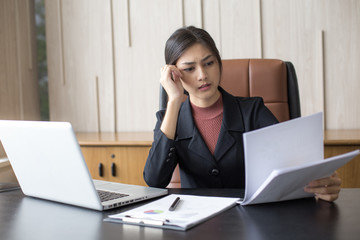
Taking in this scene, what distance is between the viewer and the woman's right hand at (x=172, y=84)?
5.38 feet

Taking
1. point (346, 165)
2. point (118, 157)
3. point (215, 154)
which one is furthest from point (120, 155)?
point (346, 165)

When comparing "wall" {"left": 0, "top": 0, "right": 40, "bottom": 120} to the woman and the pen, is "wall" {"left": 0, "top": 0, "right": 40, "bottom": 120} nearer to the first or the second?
the woman

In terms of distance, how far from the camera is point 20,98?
136 inches

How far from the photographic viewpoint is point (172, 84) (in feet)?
5.46

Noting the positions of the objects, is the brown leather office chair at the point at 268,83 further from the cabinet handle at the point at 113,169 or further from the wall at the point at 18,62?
the wall at the point at 18,62

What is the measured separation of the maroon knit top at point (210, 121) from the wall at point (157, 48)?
1554 millimetres

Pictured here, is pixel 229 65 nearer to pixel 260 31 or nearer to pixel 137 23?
pixel 260 31

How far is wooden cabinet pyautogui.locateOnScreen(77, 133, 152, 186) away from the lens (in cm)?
275

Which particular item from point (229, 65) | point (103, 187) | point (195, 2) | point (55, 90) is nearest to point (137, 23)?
point (195, 2)

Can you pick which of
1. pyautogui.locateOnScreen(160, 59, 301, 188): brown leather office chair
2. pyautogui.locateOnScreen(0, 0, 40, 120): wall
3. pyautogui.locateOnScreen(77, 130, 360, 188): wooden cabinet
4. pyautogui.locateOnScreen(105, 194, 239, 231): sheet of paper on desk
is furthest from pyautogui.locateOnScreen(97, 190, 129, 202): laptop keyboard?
pyautogui.locateOnScreen(0, 0, 40, 120): wall

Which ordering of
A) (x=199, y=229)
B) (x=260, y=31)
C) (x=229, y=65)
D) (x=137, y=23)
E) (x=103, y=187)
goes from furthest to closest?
1. (x=137, y=23)
2. (x=260, y=31)
3. (x=229, y=65)
4. (x=103, y=187)
5. (x=199, y=229)

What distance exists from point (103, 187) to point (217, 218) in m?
0.51

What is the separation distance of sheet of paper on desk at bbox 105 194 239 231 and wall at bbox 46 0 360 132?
7.36ft

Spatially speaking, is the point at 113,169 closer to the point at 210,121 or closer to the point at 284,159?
the point at 210,121
